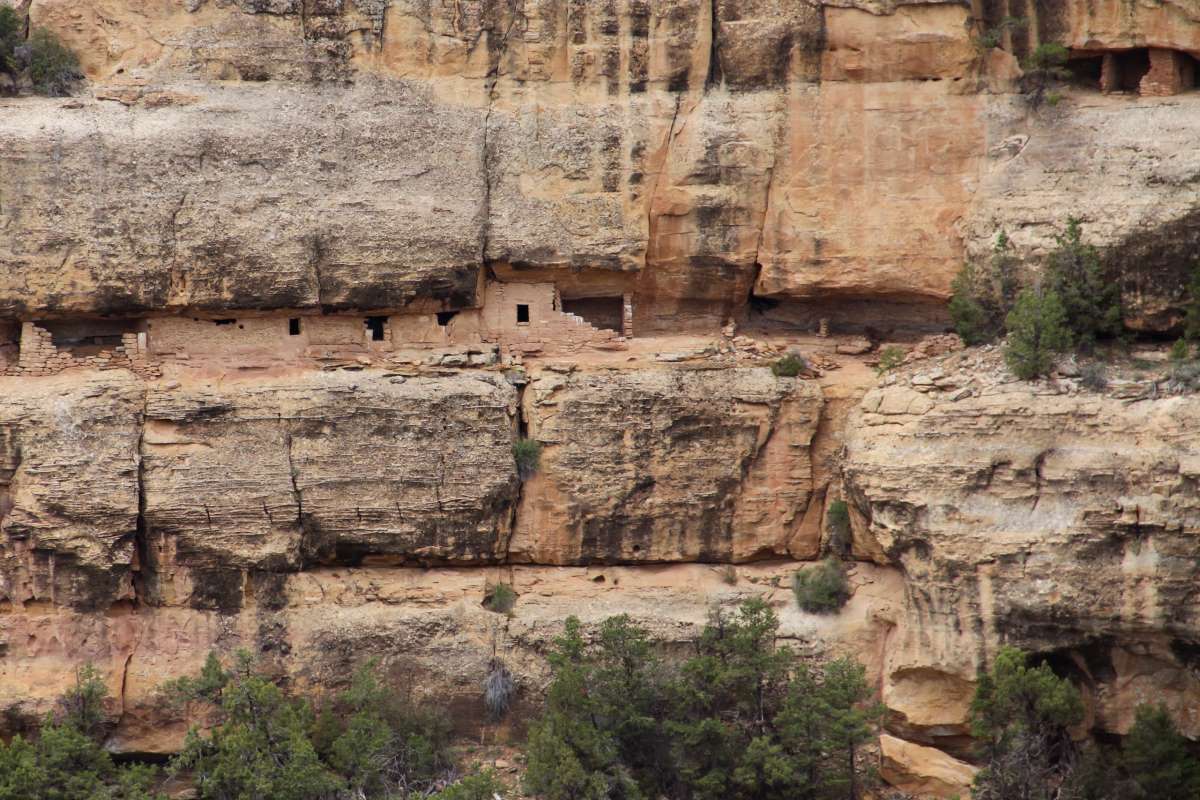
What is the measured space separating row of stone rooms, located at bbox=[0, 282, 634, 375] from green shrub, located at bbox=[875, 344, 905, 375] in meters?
3.37

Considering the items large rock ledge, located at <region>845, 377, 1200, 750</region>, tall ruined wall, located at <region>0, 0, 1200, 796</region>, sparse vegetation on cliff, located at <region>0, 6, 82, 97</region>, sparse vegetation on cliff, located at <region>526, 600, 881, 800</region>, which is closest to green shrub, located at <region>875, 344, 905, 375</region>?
tall ruined wall, located at <region>0, 0, 1200, 796</region>

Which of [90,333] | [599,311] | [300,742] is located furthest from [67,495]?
[599,311]

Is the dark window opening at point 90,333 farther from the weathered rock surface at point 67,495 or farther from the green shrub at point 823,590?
the green shrub at point 823,590

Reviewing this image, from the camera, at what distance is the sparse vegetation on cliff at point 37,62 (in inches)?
1107

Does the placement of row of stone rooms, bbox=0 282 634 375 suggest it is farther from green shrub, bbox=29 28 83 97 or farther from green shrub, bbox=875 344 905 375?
green shrub, bbox=875 344 905 375

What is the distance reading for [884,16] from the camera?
2780 centimetres

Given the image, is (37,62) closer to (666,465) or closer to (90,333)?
(90,333)

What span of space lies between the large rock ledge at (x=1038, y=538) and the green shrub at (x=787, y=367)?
5.79 feet

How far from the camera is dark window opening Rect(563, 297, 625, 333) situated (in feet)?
95.4

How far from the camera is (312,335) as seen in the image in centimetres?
2831

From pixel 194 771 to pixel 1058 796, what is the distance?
10.4 meters

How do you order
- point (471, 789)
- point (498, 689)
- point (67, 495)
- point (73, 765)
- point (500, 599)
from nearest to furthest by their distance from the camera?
point (471, 789) < point (73, 765) < point (67, 495) < point (498, 689) < point (500, 599)

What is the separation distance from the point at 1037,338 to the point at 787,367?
3.50 meters

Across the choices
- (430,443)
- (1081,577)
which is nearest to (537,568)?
(430,443)
